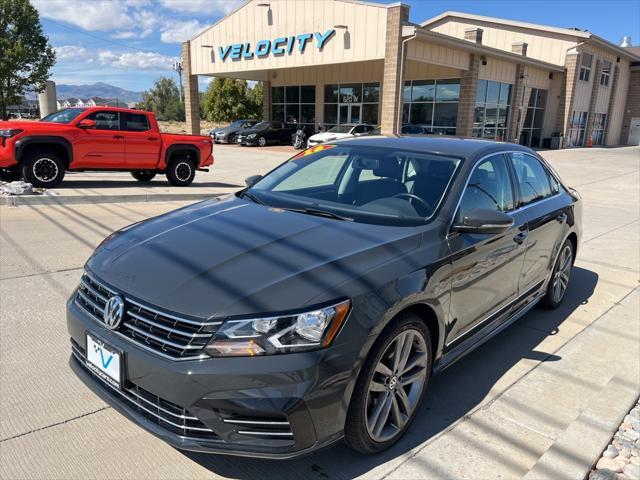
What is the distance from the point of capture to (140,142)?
11.2 metres

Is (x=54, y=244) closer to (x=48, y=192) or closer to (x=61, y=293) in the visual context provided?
(x=61, y=293)

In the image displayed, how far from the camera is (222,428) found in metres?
2.16

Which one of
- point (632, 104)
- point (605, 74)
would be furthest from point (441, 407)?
point (632, 104)

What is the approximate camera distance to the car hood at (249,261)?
2.28 m

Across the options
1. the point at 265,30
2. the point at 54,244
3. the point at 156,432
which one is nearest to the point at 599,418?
the point at 156,432

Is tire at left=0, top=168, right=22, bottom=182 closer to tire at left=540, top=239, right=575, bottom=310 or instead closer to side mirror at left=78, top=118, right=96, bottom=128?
side mirror at left=78, top=118, right=96, bottom=128

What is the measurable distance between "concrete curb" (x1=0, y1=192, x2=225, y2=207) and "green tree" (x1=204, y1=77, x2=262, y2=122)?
37.3 metres

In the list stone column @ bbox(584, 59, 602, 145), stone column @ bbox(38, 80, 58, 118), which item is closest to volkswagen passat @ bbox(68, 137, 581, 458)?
stone column @ bbox(38, 80, 58, 118)

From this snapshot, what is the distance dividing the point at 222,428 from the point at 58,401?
145 centimetres

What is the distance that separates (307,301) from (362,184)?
161 cm

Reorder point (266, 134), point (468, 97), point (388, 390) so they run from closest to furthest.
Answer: point (388, 390) → point (468, 97) → point (266, 134)

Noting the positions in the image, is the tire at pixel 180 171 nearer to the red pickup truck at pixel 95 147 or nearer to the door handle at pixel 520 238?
the red pickup truck at pixel 95 147

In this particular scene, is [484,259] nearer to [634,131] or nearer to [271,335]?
[271,335]

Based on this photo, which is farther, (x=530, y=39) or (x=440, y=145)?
(x=530, y=39)
